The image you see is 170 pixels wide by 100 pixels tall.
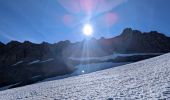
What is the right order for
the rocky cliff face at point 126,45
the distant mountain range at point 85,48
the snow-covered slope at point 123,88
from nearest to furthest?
1. the snow-covered slope at point 123,88
2. the distant mountain range at point 85,48
3. the rocky cliff face at point 126,45

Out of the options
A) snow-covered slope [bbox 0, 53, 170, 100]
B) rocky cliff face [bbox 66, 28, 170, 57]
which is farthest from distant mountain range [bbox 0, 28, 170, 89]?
snow-covered slope [bbox 0, 53, 170, 100]

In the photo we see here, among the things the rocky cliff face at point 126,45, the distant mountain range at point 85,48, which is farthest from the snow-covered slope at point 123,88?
the rocky cliff face at point 126,45

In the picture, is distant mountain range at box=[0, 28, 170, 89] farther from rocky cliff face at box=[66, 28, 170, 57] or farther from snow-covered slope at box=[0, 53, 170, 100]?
snow-covered slope at box=[0, 53, 170, 100]

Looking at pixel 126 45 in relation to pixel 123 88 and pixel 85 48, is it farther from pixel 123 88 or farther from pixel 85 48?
pixel 123 88

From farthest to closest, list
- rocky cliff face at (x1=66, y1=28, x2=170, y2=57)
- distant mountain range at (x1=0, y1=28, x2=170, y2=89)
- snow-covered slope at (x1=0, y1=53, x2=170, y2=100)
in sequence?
rocky cliff face at (x1=66, y1=28, x2=170, y2=57) → distant mountain range at (x1=0, y1=28, x2=170, y2=89) → snow-covered slope at (x1=0, y1=53, x2=170, y2=100)

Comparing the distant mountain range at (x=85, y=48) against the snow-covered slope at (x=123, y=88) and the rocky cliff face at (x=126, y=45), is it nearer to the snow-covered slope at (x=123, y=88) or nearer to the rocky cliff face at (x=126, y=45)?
the rocky cliff face at (x=126, y=45)

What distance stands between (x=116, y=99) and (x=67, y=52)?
8730 centimetres

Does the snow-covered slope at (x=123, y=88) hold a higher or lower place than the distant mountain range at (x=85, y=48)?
lower

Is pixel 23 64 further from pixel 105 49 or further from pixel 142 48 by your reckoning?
pixel 142 48

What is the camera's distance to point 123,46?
100875 mm

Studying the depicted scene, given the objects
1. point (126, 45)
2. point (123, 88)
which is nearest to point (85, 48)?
point (126, 45)

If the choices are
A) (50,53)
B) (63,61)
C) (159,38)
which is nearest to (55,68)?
(63,61)

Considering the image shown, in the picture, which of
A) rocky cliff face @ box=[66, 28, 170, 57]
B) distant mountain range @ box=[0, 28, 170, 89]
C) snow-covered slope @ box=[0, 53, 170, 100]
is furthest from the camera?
rocky cliff face @ box=[66, 28, 170, 57]

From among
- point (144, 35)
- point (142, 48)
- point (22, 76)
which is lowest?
point (22, 76)
